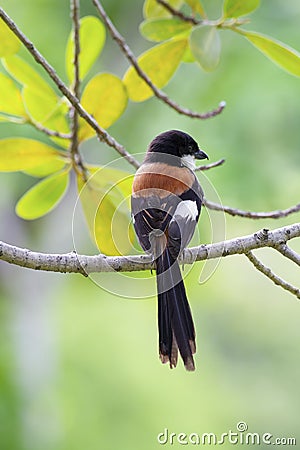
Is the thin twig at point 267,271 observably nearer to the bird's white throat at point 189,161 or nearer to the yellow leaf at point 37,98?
the bird's white throat at point 189,161

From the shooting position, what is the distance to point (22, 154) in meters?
2.06

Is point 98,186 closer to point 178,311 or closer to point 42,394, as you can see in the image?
point 178,311

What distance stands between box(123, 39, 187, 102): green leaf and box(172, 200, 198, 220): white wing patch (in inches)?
16.4

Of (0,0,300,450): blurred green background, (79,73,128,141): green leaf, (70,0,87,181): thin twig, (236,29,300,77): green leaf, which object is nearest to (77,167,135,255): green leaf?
(70,0,87,181): thin twig

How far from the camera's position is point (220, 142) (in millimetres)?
4305

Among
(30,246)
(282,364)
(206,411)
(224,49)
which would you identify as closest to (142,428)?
(206,411)

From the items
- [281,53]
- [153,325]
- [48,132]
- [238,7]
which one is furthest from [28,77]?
[153,325]

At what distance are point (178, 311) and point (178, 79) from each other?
3.70m

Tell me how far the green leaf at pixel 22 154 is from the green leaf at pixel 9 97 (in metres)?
0.09

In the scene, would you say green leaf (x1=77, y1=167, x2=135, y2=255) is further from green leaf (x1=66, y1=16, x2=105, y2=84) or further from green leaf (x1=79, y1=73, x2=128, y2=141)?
green leaf (x1=66, y1=16, x2=105, y2=84)

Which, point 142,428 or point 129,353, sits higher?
point 129,353

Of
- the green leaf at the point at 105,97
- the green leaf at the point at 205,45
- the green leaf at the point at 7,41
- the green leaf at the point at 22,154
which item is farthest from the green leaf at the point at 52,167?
the green leaf at the point at 205,45

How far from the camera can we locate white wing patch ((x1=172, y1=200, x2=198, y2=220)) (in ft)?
6.05

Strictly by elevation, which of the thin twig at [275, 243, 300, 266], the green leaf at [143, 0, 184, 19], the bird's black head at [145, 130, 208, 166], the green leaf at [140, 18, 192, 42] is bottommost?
the thin twig at [275, 243, 300, 266]
